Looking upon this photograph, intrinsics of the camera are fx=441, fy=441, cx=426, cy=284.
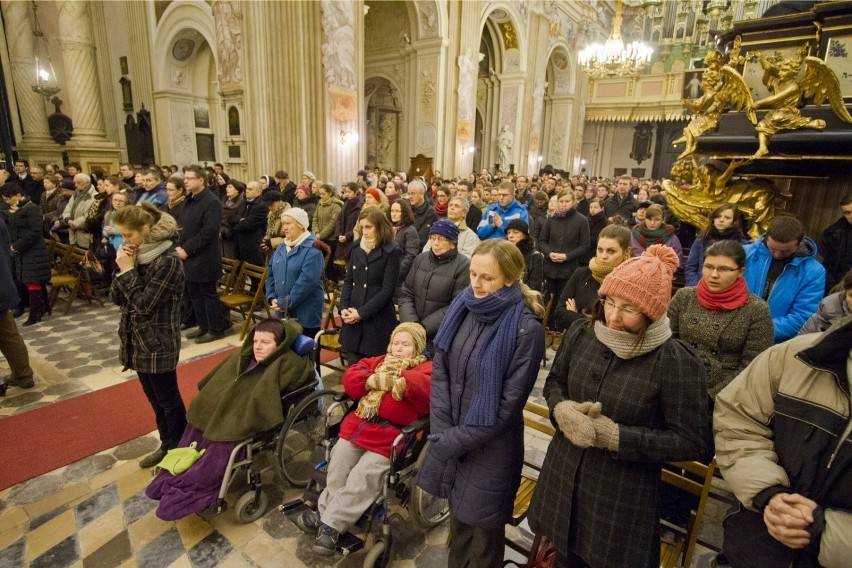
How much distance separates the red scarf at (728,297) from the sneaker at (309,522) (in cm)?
230

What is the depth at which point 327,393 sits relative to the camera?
281 cm

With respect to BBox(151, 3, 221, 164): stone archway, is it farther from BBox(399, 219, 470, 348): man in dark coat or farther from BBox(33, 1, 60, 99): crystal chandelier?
BBox(399, 219, 470, 348): man in dark coat

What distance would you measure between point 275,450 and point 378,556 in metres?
0.98

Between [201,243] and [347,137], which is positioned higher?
[347,137]

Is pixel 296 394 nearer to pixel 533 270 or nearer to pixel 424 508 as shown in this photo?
pixel 424 508

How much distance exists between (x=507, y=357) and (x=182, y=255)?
161 inches

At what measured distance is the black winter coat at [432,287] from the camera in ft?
10.1

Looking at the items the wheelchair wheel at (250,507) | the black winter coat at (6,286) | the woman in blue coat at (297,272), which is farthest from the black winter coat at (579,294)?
the black winter coat at (6,286)

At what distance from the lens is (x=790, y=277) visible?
2.71 metres

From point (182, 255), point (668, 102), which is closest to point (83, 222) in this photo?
point (182, 255)

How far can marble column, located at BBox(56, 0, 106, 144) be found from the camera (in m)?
12.5

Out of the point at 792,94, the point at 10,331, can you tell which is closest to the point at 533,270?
the point at 792,94

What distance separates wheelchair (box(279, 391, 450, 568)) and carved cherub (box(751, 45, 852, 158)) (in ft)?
14.2

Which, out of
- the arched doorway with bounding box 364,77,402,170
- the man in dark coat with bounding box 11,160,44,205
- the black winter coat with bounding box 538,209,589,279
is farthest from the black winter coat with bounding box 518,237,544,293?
the arched doorway with bounding box 364,77,402,170
